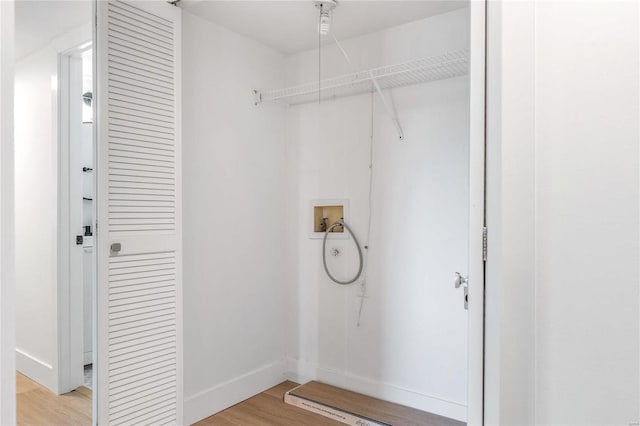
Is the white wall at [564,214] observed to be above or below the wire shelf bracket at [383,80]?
below

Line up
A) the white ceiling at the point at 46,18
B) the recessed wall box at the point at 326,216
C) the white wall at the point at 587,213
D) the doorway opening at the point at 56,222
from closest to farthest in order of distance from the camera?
the white wall at the point at 587,213 < the white ceiling at the point at 46,18 < the doorway opening at the point at 56,222 < the recessed wall box at the point at 326,216

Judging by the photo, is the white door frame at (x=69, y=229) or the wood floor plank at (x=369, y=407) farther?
the white door frame at (x=69, y=229)

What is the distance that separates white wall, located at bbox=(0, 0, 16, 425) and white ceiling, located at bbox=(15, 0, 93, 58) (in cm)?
147

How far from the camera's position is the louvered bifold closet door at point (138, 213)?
1893 mm

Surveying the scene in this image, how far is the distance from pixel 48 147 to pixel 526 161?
3089mm

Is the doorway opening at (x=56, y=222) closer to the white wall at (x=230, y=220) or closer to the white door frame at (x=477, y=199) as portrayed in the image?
the white wall at (x=230, y=220)

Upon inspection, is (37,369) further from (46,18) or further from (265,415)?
(46,18)

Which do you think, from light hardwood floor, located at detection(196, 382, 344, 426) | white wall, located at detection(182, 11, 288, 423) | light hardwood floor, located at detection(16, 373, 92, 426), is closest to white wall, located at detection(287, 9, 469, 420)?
white wall, located at detection(182, 11, 288, 423)

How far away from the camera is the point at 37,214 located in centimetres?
299

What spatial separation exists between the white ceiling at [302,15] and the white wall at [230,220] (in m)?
0.13

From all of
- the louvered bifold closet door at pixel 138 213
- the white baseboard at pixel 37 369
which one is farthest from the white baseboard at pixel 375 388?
the white baseboard at pixel 37 369

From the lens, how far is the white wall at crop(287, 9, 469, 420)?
2461mm

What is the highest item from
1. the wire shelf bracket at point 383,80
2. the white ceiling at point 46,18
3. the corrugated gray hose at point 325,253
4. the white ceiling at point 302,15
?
the white ceiling at point 302,15

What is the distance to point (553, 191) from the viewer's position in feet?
3.01
